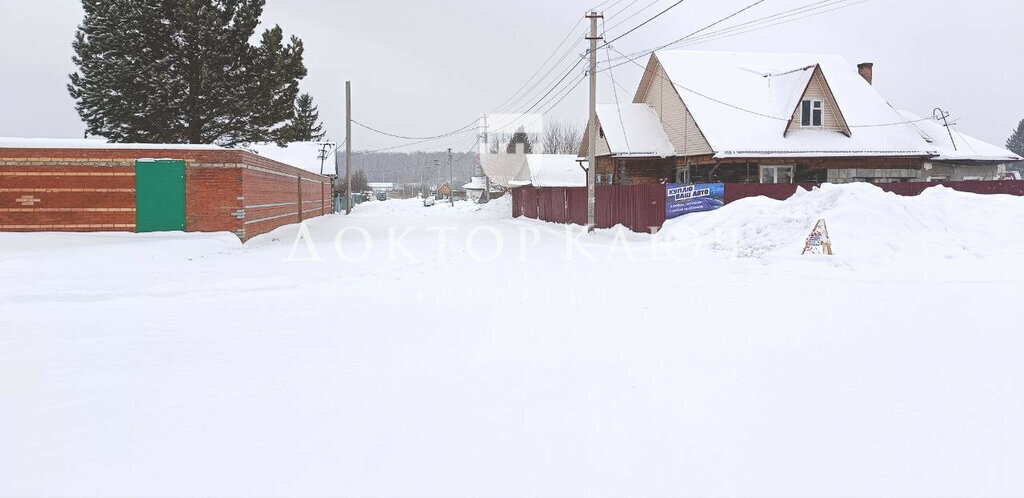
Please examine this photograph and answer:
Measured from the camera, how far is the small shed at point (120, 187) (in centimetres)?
1677

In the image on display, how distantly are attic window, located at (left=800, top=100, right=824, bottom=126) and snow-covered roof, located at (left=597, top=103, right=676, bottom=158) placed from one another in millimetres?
5742

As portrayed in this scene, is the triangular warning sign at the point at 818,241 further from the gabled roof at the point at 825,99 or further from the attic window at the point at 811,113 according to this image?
the attic window at the point at 811,113

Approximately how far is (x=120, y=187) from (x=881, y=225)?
19.3 meters

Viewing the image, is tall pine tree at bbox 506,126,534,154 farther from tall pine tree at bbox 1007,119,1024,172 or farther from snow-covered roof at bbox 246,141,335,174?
tall pine tree at bbox 1007,119,1024,172

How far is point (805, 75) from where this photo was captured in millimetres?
27891

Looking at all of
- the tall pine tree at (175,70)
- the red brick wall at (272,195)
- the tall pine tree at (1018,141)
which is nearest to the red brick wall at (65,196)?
the red brick wall at (272,195)

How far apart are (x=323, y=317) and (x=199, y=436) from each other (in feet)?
13.0

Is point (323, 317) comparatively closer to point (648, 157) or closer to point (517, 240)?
point (517, 240)

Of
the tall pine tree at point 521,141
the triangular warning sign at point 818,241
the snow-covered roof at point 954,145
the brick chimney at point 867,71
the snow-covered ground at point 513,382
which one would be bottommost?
the snow-covered ground at point 513,382

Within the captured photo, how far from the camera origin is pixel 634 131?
30688 millimetres

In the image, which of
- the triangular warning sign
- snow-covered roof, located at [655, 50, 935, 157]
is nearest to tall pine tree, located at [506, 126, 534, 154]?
snow-covered roof, located at [655, 50, 935, 157]

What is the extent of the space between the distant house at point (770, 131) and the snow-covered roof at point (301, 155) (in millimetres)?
25551

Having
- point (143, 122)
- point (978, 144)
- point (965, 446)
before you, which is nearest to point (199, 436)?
point (965, 446)

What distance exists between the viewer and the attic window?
91.6 ft
